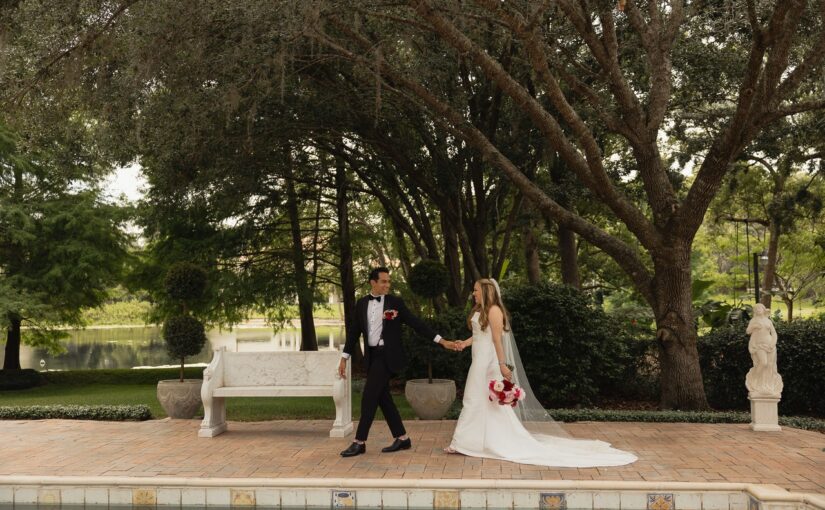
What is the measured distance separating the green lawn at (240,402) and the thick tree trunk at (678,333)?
12.7 feet

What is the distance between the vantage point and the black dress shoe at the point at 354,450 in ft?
25.6

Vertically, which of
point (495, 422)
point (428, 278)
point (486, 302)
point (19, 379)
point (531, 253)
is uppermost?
point (531, 253)

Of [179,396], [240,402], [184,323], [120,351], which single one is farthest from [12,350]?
[120,351]

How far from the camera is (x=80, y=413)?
11.0 m

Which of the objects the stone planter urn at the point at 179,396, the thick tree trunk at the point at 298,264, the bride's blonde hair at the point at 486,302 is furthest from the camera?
the thick tree trunk at the point at 298,264

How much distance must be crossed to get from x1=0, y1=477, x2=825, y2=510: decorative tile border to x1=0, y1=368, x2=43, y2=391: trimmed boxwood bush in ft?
51.0

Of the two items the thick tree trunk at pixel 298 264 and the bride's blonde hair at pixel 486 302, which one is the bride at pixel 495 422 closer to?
the bride's blonde hair at pixel 486 302

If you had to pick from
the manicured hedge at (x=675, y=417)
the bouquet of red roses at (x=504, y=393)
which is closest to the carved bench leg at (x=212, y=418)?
the bouquet of red roses at (x=504, y=393)

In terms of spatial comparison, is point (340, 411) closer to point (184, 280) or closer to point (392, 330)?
point (392, 330)

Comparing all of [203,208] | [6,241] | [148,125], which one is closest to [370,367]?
[148,125]

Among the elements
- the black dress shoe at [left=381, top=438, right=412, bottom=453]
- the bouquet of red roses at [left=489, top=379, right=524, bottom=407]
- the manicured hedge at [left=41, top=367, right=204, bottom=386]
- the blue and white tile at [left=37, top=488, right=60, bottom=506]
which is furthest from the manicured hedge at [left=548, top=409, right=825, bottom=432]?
the manicured hedge at [left=41, top=367, right=204, bottom=386]

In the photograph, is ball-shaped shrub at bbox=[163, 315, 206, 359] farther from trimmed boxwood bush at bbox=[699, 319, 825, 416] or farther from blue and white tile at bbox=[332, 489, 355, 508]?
trimmed boxwood bush at bbox=[699, 319, 825, 416]

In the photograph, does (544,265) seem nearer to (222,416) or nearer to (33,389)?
(33,389)

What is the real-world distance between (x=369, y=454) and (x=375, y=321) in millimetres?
1410
